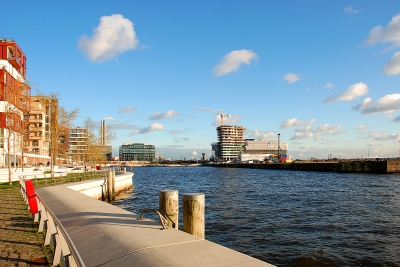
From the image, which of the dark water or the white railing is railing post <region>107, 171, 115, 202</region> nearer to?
the dark water

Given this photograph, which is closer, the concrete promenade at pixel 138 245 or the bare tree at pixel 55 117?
the concrete promenade at pixel 138 245

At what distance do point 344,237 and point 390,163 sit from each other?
78736 millimetres

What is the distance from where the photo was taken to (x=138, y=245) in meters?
7.93

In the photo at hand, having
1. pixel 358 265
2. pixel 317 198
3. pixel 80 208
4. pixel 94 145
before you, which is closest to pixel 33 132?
pixel 94 145

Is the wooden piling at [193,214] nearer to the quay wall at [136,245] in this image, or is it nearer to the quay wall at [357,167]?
the quay wall at [136,245]

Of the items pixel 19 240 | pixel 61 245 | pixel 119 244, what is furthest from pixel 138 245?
pixel 19 240

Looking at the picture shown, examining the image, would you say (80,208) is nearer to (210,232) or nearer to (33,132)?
(210,232)

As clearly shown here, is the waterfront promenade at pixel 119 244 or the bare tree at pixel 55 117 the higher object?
the bare tree at pixel 55 117

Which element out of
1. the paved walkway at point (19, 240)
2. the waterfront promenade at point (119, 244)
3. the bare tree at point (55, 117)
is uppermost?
the bare tree at point (55, 117)

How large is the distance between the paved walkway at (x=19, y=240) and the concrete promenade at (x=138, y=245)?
950mm

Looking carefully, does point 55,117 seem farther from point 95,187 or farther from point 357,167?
point 357,167

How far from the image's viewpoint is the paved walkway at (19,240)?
814 cm

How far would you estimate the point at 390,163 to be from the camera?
278 ft

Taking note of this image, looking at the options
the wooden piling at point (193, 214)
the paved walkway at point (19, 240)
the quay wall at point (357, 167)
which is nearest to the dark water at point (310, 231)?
the wooden piling at point (193, 214)
